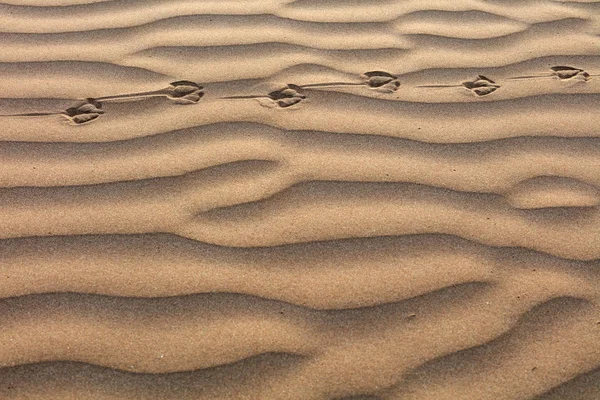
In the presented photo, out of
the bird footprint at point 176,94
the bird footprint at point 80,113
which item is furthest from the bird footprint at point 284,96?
the bird footprint at point 80,113

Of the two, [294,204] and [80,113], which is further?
[80,113]

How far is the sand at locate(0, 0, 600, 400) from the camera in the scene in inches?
55.5

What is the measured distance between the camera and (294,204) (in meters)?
1.77

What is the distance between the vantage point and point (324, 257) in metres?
1.63

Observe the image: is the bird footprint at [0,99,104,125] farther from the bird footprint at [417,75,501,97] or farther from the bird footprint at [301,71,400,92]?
the bird footprint at [417,75,501,97]

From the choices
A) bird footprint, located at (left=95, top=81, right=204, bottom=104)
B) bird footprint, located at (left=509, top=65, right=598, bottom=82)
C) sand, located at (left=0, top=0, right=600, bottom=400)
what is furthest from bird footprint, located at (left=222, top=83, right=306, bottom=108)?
bird footprint, located at (left=509, top=65, right=598, bottom=82)

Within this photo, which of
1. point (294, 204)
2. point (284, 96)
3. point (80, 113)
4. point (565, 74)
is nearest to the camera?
point (294, 204)

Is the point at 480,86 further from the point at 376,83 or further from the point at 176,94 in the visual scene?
the point at 176,94

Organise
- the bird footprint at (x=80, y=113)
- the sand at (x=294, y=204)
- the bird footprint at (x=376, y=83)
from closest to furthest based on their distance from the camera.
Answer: the sand at (x=294, y=204), the bird footprint at (x=80, y=113), the bird footprint at (x=376, y=83)

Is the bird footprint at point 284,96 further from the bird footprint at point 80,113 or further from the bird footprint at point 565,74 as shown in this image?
the bird footprint at point 565,74

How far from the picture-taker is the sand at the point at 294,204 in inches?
55.5

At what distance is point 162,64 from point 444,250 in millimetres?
1214

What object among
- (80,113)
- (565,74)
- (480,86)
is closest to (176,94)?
(80,113)

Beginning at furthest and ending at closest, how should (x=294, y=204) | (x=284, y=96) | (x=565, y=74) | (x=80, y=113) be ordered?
1. (x=565, y=74)
2. (x=284, y=96)
3. (x=80, y=113)
4. (x=294, y=204)
